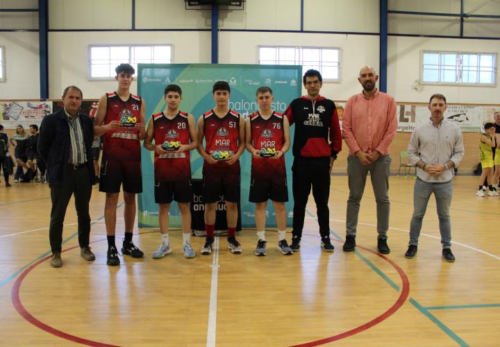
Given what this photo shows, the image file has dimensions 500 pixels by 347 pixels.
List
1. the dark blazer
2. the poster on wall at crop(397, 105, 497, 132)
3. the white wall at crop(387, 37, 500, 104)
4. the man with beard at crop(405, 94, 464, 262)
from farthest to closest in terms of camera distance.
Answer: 1. the poster on wall at crop(397, 105, 497, 132)
2. the white wall at crop(387, 37, 500, 104)
3. the man with beard at crop(405, 94, 464, 262)
4. the dark blazer

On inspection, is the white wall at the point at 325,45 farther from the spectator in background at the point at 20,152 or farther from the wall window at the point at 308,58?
the spectator in background at the point at 20,152

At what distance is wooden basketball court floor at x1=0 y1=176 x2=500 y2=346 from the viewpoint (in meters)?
2.56

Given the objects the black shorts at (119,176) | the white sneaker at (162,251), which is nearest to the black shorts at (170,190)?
the black shorts at (119,176)

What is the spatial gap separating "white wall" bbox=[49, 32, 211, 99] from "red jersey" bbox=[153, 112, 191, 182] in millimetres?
11179

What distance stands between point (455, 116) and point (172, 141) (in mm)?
14810

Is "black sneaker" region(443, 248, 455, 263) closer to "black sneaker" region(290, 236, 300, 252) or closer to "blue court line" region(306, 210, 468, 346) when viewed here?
"blue court line" region(306, 210, 468, 346)

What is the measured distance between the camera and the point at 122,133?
4.08 meters

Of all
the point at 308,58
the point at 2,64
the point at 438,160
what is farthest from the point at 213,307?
the point at 2,64

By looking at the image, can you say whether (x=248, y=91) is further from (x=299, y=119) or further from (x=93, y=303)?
(x=93, y=303)

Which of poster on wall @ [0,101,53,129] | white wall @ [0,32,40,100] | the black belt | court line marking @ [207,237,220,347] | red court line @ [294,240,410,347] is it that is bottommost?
court line marking @ [207,237,220,347]

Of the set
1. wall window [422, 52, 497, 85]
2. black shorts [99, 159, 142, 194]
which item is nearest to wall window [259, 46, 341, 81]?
wall window [422, 52, 497, 85]

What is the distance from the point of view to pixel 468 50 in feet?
51.6

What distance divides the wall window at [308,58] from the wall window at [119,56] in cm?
362

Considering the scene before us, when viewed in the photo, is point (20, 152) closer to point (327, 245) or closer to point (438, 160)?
point (327, 245)
